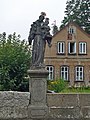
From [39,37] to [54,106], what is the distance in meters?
2.50

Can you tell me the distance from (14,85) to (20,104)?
10.1m

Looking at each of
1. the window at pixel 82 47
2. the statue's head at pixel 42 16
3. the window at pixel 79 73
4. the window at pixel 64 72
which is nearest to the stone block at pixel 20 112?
the statue's head at pixel 42 16

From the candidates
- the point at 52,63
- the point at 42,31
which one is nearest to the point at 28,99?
the point at 42,31

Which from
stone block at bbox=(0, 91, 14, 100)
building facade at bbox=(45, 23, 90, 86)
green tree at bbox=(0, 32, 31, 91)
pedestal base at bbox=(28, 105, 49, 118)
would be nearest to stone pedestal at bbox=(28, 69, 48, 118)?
pedestal base at bbox=(28, 105, 49, 118)

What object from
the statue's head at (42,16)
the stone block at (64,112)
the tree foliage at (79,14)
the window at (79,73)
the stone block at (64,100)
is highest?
the tree foliage at (79,14)

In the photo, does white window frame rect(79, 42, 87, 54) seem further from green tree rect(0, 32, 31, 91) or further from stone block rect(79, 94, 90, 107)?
stone block rect(79, 94, 90, 107)

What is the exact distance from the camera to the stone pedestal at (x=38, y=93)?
1192 cm

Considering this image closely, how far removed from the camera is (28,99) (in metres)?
11.9

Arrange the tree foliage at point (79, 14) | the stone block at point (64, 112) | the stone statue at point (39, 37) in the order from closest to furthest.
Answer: the stone block at point (64, 112) → the stone statue at point (39, 37) → the tree foliage at point (79, 14)

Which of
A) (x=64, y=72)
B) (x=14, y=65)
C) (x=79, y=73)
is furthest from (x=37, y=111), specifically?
(x=79, y=73)

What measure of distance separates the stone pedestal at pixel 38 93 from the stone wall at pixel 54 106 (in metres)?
0.16

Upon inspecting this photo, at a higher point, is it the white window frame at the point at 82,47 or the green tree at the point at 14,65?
the white window frame at the point at 82,47

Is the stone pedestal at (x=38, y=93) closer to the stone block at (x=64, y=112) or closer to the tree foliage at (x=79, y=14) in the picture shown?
the stone block at (x=64, y=112)

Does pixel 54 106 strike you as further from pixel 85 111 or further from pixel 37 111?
pixel 85 111
